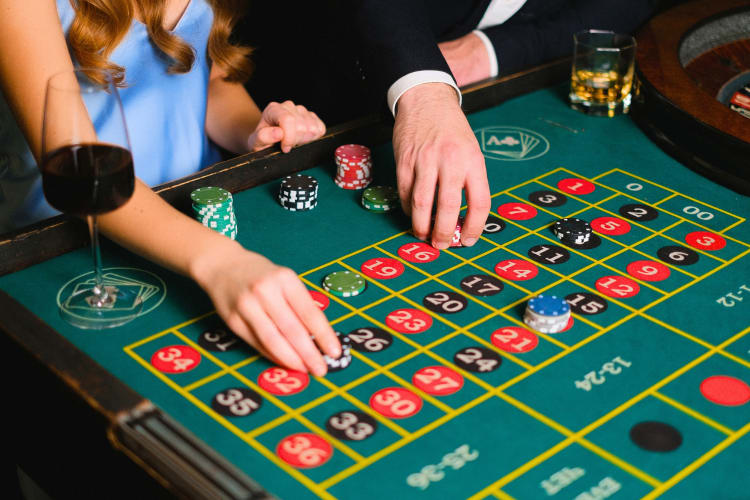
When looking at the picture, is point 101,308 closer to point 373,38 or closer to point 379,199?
point 379,199

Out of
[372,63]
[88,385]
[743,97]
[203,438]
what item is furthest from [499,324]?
[743,97]

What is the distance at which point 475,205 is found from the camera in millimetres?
1587

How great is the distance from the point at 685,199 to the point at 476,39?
105 cm

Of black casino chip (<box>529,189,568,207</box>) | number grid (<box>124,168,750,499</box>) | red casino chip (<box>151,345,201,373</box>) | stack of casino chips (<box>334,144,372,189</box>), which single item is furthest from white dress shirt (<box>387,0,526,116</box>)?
red casino chip (<box>151,345,201,373</box>)

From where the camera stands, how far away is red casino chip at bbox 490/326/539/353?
131 centimetres

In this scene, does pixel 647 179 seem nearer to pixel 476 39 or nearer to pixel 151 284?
pixel 476 39

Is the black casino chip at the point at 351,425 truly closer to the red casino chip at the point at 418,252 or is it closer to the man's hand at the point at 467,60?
the red casino chip at the point at 418,252

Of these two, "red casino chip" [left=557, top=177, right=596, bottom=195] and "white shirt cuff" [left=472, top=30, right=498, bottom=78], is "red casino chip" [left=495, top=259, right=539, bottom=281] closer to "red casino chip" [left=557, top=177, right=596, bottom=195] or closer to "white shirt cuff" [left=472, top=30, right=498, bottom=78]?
"red casino chip" [left=557, top=177, right=596, bottom=195]

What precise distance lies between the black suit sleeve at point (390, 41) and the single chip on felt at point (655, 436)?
1.09 metres

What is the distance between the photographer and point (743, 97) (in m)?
2.25

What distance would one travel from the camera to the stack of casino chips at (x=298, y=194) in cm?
172

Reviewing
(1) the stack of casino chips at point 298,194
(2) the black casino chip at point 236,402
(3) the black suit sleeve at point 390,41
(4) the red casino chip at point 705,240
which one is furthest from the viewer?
(3) the black suit sleeve at point 390,41

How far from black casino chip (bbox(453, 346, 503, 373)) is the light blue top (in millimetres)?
1244

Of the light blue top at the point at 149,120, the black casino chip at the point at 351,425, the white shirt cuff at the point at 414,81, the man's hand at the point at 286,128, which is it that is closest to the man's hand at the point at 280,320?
the black casino chip at the point at 351,425
